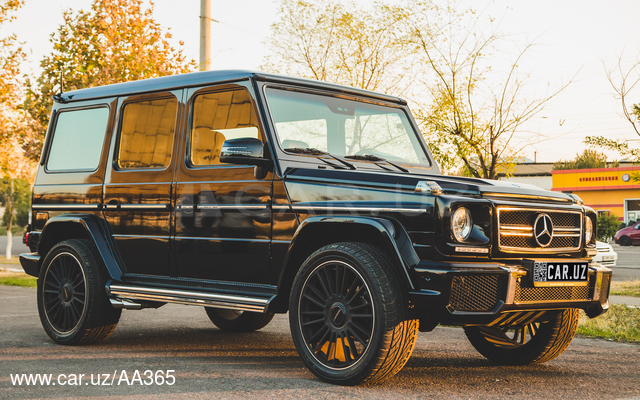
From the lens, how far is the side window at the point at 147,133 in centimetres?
611

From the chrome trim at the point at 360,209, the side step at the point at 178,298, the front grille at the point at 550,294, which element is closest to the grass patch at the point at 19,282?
the side step at the point at 178,298

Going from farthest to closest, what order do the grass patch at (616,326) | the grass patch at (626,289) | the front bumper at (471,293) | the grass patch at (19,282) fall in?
the grass patch at (19,282) → the grass patch at (626,289) → the grass patch at (616,326) → the front bumper at (471,293)

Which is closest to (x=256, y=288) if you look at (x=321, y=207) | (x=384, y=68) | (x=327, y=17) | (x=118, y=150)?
(x=321, y=207)

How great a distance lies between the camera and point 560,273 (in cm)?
466

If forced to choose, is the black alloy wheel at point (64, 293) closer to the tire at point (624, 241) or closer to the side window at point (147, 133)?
the side window at point (147, 133)

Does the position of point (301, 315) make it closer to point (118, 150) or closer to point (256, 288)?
point (256, 288)

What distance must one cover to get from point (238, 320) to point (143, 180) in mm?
2108

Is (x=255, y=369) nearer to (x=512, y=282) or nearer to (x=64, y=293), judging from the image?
(x=512, y=282)

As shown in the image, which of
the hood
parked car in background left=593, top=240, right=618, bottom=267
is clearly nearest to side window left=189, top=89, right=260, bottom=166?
the hood

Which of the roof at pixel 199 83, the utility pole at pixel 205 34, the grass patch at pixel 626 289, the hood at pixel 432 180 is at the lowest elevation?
the grass patch at pixel 626 289

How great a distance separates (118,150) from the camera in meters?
6.54

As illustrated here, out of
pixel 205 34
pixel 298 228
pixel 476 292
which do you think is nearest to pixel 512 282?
pixel 476 292

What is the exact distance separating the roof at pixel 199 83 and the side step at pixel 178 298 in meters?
1.74

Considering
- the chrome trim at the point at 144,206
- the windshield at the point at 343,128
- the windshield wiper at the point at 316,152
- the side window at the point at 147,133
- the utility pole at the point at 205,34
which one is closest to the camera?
the windshield wiper at the point at 316,152
